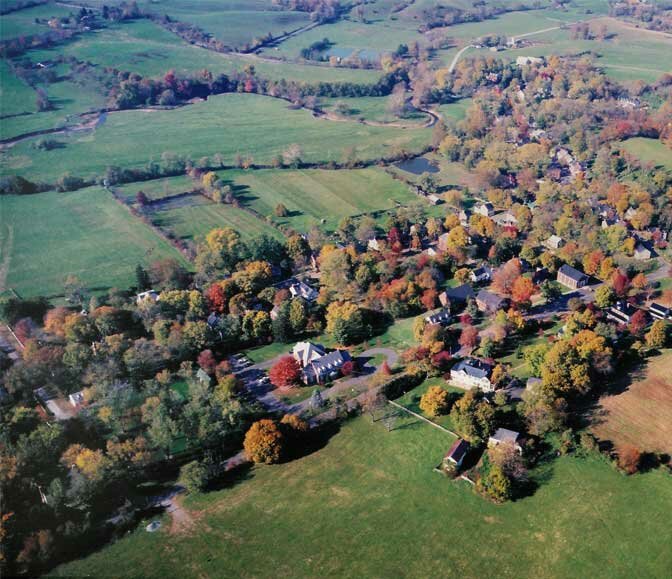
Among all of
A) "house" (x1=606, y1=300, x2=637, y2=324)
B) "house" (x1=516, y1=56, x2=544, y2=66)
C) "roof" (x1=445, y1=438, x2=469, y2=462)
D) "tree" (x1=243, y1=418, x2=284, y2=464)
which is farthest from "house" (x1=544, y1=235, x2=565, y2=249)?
"house" (x1=516, y1=56, x2=544, y2=66)

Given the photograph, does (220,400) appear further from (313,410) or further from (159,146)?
(159,146)

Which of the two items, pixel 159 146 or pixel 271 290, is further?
pixel 159 146

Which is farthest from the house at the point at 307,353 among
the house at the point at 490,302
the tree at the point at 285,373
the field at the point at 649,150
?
the field at the point at 649,150

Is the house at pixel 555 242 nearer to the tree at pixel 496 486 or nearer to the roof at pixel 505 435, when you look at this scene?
the roof at pixel 505 435

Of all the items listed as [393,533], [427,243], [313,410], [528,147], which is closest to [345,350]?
[313,410]

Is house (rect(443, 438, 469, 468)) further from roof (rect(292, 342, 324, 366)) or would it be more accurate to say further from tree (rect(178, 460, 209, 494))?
tree (rect(178, 460, 209, 494))

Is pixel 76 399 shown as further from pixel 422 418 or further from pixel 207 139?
pixel 207 139
